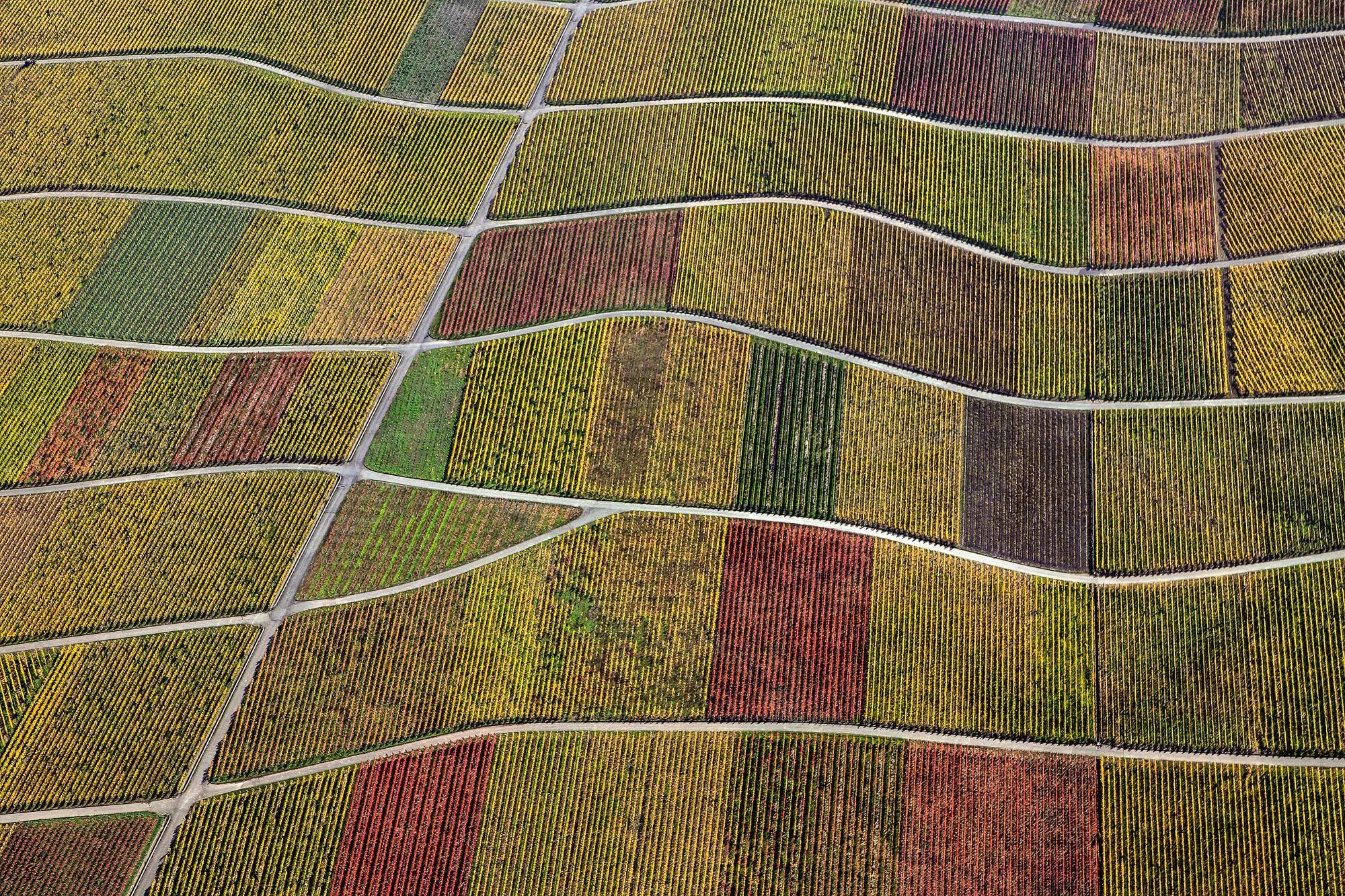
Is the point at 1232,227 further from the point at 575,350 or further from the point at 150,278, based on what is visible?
the point at 150,278

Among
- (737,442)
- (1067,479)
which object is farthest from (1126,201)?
(737,442)

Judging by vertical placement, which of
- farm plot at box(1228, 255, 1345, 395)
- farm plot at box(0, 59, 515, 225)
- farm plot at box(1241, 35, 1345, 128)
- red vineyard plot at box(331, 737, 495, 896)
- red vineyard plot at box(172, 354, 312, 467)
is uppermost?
farm plot at box(0, 59, 515, 225)

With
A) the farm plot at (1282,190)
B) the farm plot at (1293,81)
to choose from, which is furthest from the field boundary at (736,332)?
the farm plot at (1293,81)

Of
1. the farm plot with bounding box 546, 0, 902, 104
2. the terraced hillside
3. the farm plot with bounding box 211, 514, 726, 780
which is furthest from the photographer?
the farm plot with bounding box 546, 0, 902, 104

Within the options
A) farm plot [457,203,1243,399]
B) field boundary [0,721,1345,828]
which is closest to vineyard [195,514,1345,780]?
field boundary [0,721,1345,828]

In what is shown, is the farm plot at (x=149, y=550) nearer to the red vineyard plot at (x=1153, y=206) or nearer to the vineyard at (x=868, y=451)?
the vineyard at (x=868, y=451)

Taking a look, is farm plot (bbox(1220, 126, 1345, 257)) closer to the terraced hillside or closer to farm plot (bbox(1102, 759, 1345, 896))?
the terraced hillside

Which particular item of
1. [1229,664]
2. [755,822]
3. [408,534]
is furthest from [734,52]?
[755,822]
